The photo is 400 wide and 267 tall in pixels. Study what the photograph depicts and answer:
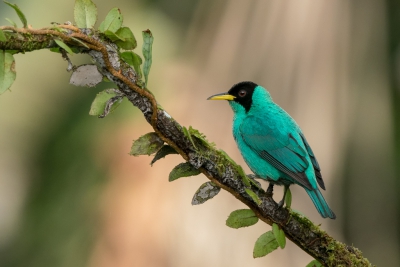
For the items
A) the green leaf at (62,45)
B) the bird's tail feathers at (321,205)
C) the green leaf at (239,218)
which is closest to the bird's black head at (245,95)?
the bird's tail feathers at (321,205)

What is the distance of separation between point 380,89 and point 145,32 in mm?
5717

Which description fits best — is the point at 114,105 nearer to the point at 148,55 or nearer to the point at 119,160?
the point at 148,55

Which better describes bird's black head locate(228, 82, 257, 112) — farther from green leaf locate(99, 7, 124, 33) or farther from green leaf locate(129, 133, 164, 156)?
green leaf locate(99, 7, 124, 33)

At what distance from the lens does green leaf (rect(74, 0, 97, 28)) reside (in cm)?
172

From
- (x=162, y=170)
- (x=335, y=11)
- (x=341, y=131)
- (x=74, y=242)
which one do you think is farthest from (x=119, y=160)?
(x=335, y=11)

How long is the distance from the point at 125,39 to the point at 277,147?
194cm

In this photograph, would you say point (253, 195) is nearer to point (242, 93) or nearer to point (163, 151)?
point (163, 151)

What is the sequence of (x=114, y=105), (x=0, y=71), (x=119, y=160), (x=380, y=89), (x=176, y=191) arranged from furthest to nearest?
(x=380, y=89) < (x=119, y=160) < (x=176, y=191) < (x=114, y=105) < (x=0, y=71)

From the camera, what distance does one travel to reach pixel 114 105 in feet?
5.86

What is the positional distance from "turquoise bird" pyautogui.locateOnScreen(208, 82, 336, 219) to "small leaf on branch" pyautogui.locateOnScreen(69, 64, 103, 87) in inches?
67.2

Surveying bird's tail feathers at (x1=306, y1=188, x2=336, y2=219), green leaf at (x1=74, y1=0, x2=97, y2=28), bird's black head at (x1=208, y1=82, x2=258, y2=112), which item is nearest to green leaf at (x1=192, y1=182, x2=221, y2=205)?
green leaf at (x1=74, y1=0, x2=97, y2=28)

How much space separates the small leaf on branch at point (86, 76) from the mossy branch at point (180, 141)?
2cm

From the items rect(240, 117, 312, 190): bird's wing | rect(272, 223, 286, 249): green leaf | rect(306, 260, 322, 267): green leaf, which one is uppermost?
rect(240, 117, 312, 190): bird's wing

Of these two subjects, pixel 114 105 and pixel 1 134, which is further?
pixel 1 134
